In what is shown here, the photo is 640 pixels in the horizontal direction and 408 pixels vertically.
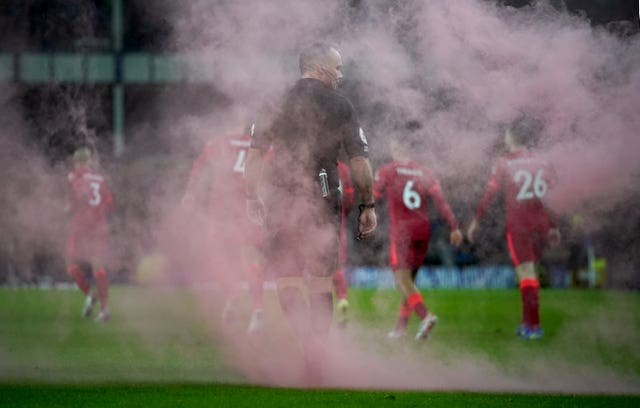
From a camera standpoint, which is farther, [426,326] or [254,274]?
[254,274]

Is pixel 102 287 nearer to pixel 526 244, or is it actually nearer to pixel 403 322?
pixel 403 322

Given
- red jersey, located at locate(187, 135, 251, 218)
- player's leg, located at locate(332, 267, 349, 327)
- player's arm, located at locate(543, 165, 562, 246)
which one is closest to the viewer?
player's arm, located at locate(543, 165, 562, 246)

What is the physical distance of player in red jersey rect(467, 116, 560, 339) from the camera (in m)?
9.27

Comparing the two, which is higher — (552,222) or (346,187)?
(346,187)

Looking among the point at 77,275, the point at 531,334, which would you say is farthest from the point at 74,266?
the point at 531,334

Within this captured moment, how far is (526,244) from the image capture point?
388 inches

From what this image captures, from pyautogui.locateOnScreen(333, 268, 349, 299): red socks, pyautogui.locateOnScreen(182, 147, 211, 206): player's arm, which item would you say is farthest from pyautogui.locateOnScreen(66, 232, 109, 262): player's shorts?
pyautogui.locateOnScreen(333, 268, 349, 299): red socks

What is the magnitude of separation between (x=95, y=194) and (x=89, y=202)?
12 centimetres

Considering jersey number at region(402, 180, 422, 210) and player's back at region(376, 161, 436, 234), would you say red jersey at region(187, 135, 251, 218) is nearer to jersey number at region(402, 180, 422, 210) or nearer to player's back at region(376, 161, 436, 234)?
player's back at region(376, 161, 436, 234)

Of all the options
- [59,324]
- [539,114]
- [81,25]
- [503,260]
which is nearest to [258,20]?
[81,25]

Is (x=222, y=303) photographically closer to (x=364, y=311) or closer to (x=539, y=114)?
(x=364, y=311)

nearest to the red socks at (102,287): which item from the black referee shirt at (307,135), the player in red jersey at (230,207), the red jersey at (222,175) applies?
the player in red jersey at (230,207)

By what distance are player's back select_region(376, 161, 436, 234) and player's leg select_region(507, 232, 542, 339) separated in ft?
3.08

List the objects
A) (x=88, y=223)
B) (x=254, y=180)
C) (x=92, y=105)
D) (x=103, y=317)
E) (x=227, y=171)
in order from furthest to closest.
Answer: (x=103, y=317) → (x=88, y=223) → (x=227, y=171) → (x=92, y=105) → (x=254, y=180)
